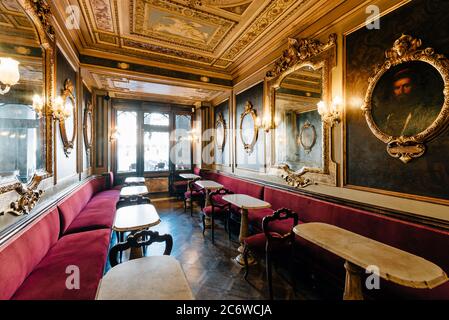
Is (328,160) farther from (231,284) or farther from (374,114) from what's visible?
(231,284)

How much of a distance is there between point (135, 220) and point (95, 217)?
1264 millimetres

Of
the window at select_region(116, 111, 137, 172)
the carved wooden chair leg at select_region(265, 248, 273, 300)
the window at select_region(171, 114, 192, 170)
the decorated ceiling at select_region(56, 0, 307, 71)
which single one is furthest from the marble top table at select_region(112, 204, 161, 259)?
the window at select_region(171, 114, 192, 170)

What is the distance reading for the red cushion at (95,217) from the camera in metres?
2.89

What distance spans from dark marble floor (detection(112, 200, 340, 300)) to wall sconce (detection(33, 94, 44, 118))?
2.48 m

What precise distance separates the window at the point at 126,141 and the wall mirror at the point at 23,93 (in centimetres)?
464

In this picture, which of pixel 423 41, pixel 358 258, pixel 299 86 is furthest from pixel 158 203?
pixel 423 41

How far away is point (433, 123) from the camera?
6.36 ft

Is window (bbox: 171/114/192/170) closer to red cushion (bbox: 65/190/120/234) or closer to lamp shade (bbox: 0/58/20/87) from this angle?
red cushion (bbox: 65/190/120/234)

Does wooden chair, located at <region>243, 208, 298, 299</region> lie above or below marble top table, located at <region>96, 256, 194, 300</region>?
below

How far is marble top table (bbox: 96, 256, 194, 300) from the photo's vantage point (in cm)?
114

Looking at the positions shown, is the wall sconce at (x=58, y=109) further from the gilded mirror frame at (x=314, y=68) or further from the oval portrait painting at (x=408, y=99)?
the oval portrait painting at (x=408, y=99)

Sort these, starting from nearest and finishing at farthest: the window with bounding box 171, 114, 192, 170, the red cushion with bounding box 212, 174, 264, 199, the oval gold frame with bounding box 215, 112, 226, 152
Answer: the red cushion with bounding box 212, 174, 264, 199
the oval gold frame with bounding box 215, 112, 226, 152
the window with bounding box 171, 114, 192, 170

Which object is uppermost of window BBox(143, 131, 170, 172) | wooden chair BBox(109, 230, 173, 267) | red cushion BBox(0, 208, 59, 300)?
window BBox(143, 131, 170, 172)

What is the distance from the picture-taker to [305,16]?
10.6ft
